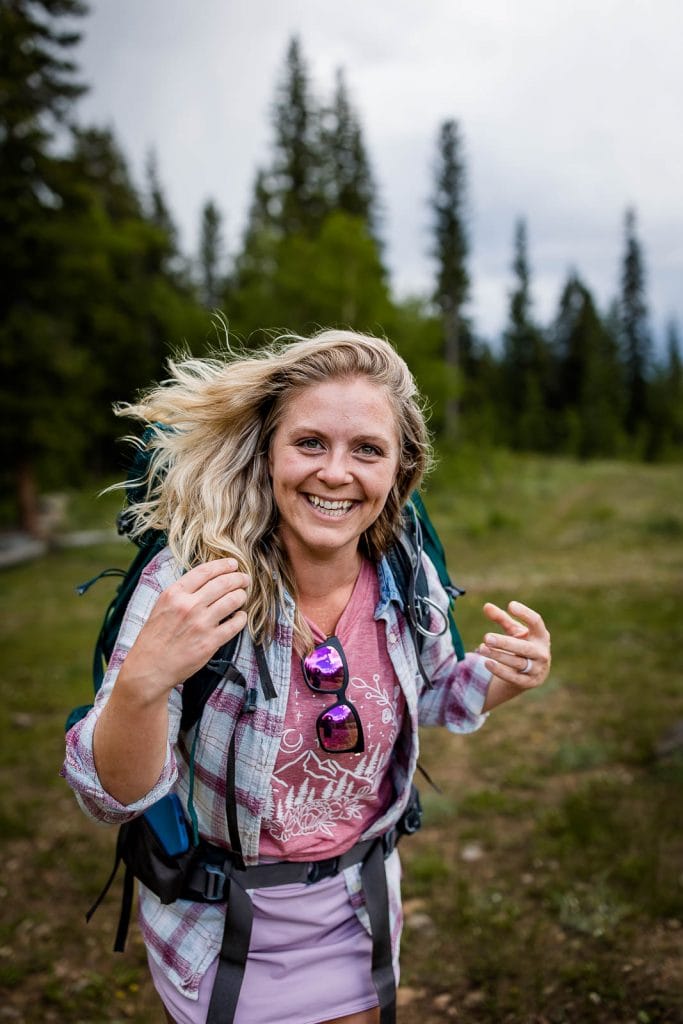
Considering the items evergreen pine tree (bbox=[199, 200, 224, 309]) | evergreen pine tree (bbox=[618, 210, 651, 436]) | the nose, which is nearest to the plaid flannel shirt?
the nose

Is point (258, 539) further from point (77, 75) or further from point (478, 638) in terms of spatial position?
point (77, 75)

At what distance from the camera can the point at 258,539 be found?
2.05 metres

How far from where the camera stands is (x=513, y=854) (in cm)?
441

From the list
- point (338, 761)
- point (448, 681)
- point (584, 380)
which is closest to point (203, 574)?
point (338, 761)

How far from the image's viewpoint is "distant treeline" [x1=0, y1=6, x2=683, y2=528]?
16938mm

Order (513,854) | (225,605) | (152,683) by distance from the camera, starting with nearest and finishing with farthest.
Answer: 1. (152,683)
2. (225,605)
3. (513,854)

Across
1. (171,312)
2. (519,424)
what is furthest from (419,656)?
(519,424)

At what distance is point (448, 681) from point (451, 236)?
36.8m

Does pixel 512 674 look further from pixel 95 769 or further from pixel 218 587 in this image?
pixel 95 769

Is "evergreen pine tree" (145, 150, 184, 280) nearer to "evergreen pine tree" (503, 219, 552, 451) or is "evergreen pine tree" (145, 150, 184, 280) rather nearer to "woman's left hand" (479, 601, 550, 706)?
"evergreen pine tree" (503, 219, 552, 451)

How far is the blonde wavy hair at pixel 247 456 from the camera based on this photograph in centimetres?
195

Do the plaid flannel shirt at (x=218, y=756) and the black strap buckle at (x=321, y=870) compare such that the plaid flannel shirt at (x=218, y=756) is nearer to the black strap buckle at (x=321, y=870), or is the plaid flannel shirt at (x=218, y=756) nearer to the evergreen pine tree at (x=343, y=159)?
the black strap buckle at (x=321, y=870)

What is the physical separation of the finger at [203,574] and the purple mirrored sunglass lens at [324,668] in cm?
40

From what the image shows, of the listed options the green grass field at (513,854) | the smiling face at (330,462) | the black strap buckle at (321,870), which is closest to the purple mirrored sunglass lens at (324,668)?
the smiling face at (330,462)
